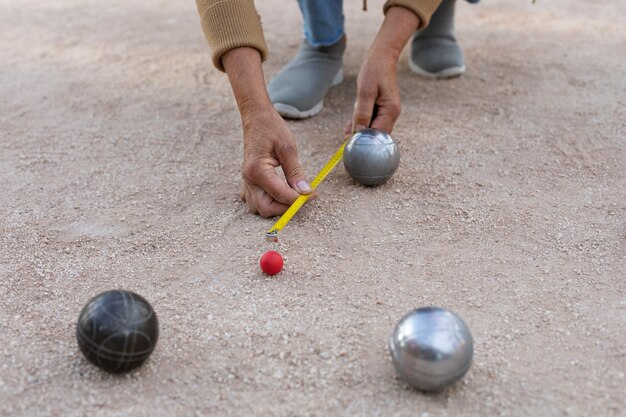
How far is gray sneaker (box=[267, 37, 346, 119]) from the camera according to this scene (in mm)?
3623

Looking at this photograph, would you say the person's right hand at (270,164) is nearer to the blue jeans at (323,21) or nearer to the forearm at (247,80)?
the forearm at (247,80)

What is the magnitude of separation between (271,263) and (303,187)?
421 mm

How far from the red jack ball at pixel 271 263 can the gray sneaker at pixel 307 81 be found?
1333 millimetres

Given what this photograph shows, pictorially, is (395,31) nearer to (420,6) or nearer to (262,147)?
(420,6)

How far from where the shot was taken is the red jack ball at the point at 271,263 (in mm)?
2436

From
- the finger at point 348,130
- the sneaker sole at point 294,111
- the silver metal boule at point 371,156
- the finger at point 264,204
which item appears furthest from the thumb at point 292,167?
the sneaker sole at point 294,111

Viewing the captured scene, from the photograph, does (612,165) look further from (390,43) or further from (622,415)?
(622,415)

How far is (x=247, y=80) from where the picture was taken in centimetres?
281

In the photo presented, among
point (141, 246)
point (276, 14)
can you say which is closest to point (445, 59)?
point (276, 14)

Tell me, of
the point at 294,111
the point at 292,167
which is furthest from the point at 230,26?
the point at 294,111

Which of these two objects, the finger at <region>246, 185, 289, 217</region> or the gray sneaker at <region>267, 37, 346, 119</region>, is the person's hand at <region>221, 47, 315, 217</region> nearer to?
the finger at <region>246, 185, 289, 217</region>

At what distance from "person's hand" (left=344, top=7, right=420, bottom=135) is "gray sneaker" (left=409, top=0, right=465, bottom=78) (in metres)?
0.98

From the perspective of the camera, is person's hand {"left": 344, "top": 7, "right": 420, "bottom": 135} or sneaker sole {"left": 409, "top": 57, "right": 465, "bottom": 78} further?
sneaker sole {"left": 409, "top": 57, "right": 465, "bottom": 78}

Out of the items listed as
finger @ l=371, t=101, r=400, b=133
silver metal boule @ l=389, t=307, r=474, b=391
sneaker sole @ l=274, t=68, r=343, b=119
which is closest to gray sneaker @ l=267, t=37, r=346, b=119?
sneaker sole @ l=274, t=68, r=343, b=119
